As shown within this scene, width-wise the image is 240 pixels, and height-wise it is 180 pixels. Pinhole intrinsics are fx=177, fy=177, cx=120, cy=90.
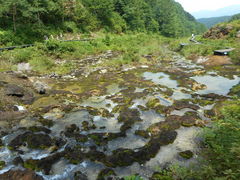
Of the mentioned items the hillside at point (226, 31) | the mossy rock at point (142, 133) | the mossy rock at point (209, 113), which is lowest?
the mossy rock at point (142, 133)

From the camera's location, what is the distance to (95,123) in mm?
10195

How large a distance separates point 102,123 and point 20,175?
4826 millimetres

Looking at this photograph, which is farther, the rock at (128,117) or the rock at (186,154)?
the rock at (128,117)

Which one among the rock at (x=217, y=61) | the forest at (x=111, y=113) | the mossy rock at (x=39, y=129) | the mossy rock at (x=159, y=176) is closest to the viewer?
the mossy rock at (x=159, y=176)

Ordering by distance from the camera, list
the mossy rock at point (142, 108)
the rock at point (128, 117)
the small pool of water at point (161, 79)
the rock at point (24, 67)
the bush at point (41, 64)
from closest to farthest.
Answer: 1. the rock at point (128, 117)
2. the mossy rock at point (142, 108)
3. the small pool of water at point (161, 79)
4. the rock at point (24, 67)
5. the bush at point (41, 64)

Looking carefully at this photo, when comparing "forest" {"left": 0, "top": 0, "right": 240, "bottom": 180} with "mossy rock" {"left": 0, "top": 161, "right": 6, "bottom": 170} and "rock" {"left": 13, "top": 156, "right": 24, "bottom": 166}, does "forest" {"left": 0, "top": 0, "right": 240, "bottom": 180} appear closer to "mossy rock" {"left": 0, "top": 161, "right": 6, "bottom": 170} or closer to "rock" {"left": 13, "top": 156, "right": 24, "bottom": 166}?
"mossy rock" {"left": 0, "top": 161, "right": 6, "bottom": 170}

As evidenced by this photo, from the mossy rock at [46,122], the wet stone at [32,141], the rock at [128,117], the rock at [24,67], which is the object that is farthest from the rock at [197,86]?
the rock at [24,67]

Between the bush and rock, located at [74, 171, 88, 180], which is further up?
the bush

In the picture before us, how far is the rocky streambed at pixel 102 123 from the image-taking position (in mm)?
7027

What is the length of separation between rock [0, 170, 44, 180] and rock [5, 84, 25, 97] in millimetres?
7903

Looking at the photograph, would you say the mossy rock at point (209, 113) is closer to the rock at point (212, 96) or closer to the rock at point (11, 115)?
the rock at point (212, 96)

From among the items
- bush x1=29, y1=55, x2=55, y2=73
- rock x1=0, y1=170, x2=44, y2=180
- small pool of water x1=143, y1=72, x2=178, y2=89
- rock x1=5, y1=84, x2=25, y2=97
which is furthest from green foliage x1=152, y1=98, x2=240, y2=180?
bush x1=29, y1=55, x2=55, y2=73

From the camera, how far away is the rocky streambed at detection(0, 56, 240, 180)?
7.03 m

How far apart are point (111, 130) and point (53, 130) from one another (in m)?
3.08
